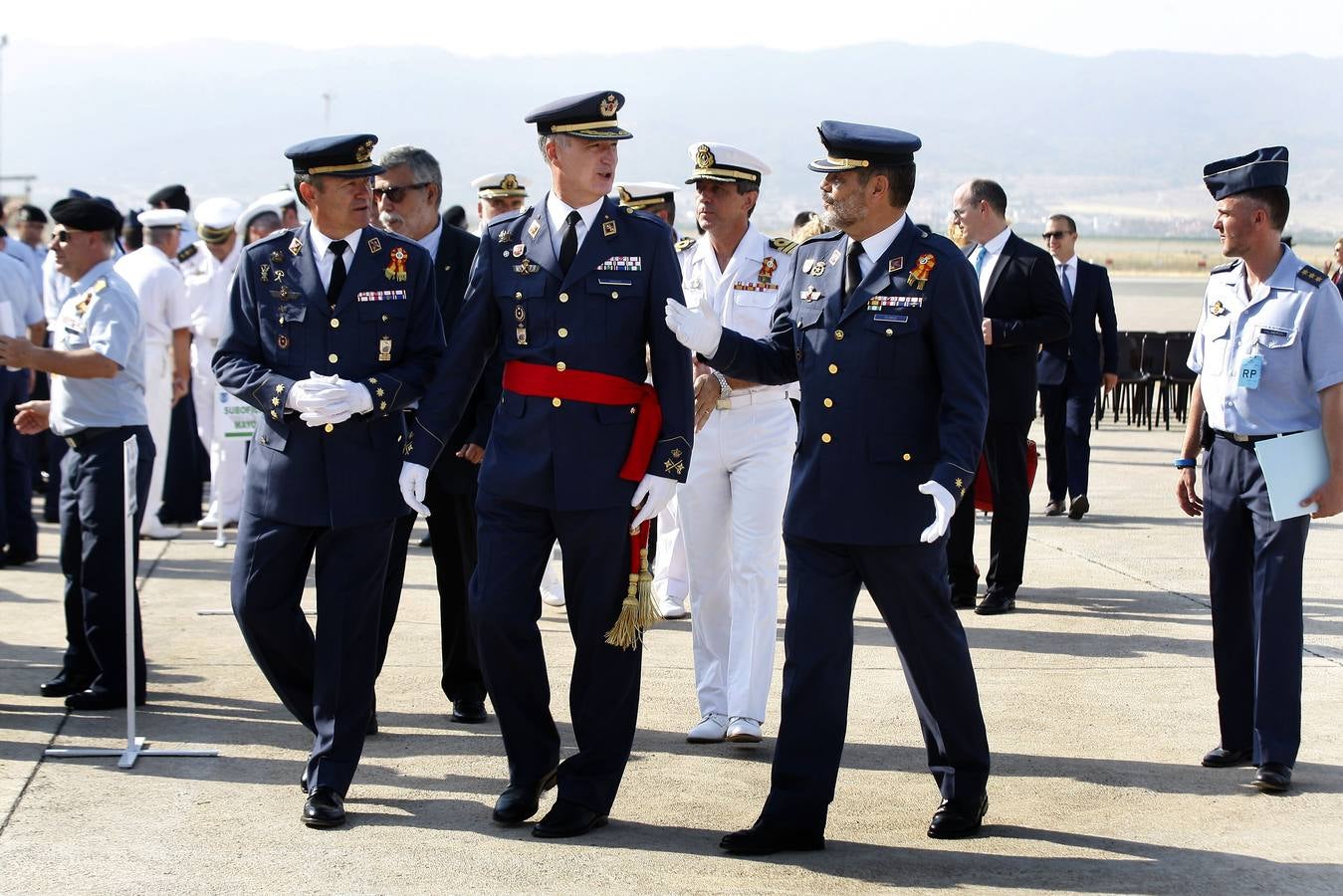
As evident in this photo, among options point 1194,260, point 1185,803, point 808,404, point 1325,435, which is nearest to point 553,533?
point 808,404

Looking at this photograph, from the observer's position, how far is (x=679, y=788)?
552 centimetres

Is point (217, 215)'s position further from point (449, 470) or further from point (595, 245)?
point (595, 245)

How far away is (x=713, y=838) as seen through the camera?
16.4 feet

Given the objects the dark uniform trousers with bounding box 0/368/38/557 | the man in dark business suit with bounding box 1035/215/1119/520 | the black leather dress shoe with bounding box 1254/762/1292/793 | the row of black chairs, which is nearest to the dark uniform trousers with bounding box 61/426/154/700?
the dark uniform trousers with bounding box 0/368/38/557

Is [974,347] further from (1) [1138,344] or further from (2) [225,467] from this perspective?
(1) [1138,344]

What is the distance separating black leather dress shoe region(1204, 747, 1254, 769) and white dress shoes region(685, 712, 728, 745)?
173cm

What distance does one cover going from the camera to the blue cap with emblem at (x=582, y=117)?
16.5ft

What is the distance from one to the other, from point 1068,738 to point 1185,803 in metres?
0.82

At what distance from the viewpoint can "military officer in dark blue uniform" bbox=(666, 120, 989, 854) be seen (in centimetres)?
487

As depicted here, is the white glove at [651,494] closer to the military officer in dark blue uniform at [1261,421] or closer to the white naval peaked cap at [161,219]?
the military officer in dark blue uniform at [1261,421]

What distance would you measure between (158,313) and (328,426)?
538 cm

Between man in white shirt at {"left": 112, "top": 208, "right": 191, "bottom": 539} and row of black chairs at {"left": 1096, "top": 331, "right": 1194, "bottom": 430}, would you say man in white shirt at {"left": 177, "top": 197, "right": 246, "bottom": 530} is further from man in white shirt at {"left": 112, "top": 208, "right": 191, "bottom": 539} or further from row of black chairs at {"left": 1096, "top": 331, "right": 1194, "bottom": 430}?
row of black chairs at {"left": 1096, "top": 331, "right": 1194, "bottom": 430}

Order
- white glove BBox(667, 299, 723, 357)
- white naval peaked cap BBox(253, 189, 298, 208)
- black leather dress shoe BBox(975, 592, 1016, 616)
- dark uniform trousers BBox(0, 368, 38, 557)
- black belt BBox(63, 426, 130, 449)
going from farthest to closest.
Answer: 1. white naval peaked cap BBox(253, 189, 298, 208)
2. dark uniform trousers BBox(0, 368, 38, 557)
3. black leather dress shoe BBox(975, 592, 1016, 616)
4. black belt BBox(63, 426, 130, 449)
5. white glove BBox(667, 299, 723, 357)

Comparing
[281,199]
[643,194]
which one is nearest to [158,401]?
[281,199]
